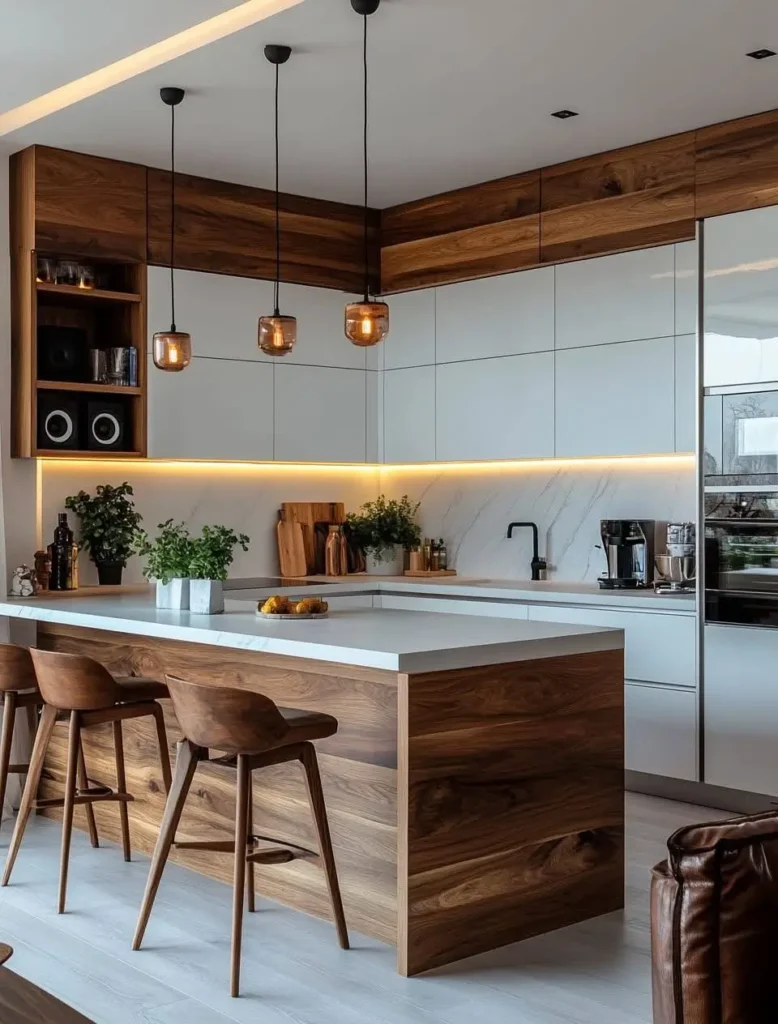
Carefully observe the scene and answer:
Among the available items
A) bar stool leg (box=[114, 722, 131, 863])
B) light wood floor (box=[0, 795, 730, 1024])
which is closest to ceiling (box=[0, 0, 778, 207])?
bar stool leg (box=[114, 722, 131, 863])

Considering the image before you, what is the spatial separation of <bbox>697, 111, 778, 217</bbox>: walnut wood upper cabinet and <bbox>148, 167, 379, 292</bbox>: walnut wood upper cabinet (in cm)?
219

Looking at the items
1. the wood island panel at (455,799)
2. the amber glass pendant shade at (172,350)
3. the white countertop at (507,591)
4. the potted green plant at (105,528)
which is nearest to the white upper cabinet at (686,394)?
the white countertop at (507,591)

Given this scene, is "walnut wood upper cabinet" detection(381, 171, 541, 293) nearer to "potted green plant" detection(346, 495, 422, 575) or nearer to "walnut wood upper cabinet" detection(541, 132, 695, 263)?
"walnut wood upper cabinet" detection(541, 132, 695, 263)

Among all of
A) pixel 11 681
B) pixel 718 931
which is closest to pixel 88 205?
pixel 11 681

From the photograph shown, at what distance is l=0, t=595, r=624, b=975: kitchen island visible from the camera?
137 inches

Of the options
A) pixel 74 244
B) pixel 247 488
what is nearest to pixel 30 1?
pixel 74 244

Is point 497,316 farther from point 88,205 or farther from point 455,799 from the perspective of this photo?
point 455,799

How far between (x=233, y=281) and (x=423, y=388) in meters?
1.19

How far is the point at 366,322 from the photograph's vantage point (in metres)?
4.08

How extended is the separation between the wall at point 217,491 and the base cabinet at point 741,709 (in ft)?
8.72

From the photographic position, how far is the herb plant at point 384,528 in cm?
694

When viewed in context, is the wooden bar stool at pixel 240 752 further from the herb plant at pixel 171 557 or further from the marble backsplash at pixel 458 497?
the marble backsplash at pixel 458 497

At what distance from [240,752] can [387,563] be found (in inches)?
148

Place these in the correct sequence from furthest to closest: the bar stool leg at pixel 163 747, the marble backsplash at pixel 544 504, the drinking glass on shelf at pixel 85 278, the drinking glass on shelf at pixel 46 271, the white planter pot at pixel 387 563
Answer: the white planter pot at pixel 387 563
the marble backsplash at pixel 544 504
the drinking glass on shelf at pixel 85 278
the drinking glass on shelf at pixel 46 271
the bar stool leg at pixel 163 747
